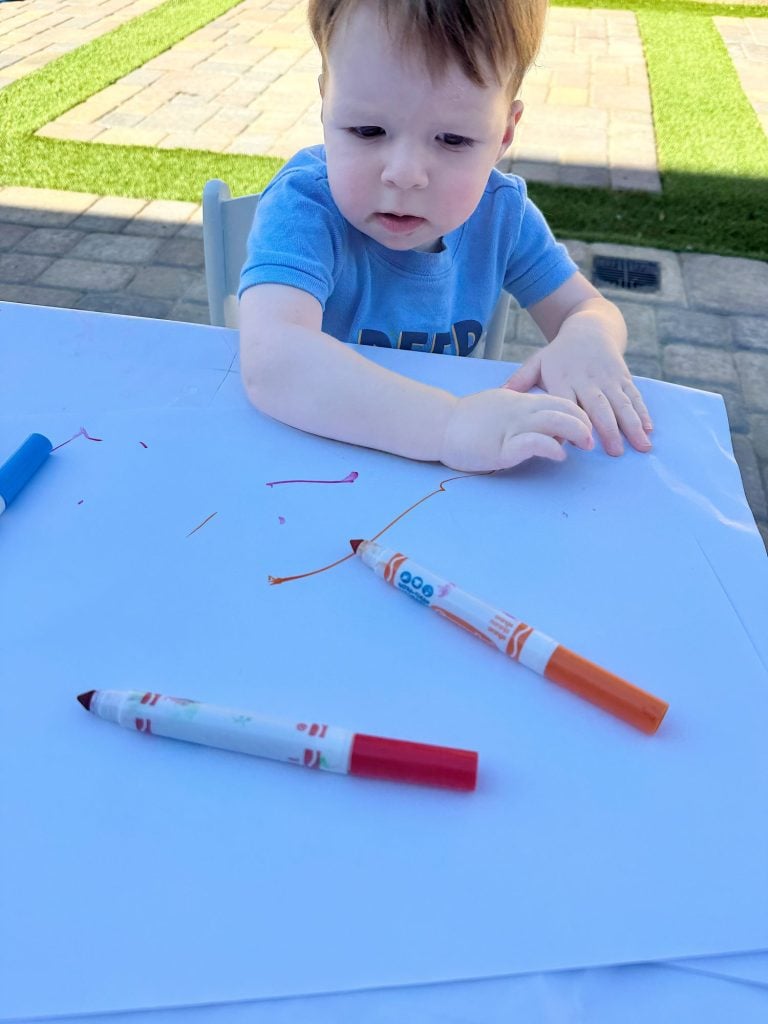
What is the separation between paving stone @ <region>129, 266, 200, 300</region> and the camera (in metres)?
2.44

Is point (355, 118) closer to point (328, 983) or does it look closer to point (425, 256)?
point (425, 256)

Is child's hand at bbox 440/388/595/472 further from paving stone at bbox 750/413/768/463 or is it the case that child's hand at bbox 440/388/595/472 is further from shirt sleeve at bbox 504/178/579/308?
paving stone at bbox 750/413/768/463

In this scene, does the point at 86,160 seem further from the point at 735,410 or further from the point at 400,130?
the point at 400,130

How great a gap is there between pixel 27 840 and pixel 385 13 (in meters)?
0.69

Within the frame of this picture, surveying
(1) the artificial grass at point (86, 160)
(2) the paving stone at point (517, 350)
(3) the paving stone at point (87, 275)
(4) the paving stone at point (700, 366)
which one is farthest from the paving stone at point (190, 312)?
(4) the paving stone at point (700, 366)

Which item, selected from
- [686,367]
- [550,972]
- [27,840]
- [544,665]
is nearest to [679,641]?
[544,665]

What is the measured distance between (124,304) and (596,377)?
1850 millimetres

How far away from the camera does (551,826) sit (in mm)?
488

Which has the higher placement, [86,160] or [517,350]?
[86,160]

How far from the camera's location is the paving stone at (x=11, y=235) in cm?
264

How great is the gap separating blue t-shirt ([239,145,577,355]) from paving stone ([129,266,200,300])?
4.81 feet

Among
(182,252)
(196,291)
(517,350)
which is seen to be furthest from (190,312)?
(517,350)

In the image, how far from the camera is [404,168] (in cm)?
78

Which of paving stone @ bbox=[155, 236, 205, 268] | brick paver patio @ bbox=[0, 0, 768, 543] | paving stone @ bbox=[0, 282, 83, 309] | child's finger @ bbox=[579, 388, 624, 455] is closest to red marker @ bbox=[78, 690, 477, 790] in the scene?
child's finger @ bbox=[579, 388, 624, 455]
